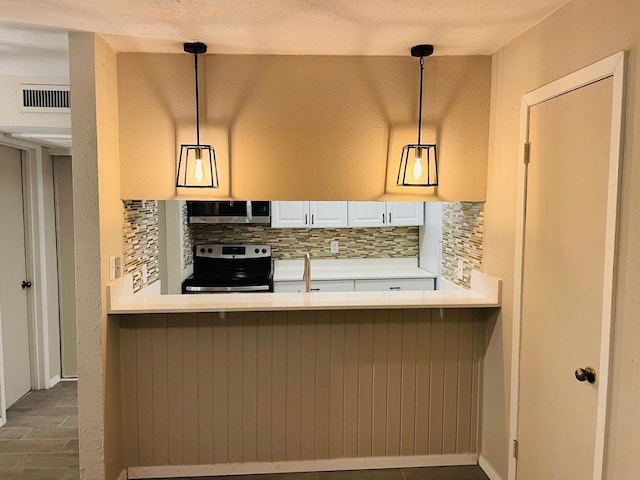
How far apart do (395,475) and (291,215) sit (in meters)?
2.47

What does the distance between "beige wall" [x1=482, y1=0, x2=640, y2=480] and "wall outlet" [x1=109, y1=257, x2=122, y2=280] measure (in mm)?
1993

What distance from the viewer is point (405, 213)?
459 centimetres

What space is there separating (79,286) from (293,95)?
4.79ft

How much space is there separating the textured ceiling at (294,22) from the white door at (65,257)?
2110 mm

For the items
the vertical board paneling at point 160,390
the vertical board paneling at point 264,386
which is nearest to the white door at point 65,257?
the vertical board paneling at point 160,390

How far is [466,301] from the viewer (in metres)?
2.52

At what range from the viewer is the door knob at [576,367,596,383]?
172 centimetres

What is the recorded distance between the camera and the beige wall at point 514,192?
153cm

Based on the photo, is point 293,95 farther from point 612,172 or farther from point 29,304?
point 29,304

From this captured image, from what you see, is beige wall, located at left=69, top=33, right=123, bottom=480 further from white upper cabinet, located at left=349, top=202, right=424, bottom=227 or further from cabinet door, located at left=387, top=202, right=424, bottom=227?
cabinet door, located at left=387, top=202, right=424, bottom=227

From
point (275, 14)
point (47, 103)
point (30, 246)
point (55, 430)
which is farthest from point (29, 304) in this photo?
point (275, 14)

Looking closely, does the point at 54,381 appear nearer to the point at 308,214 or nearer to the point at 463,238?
the point at 308,214

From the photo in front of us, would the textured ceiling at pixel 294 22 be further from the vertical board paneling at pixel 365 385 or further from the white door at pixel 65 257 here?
the white door at pixel 65 257

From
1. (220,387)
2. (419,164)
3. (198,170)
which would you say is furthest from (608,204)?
(220,387)
